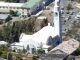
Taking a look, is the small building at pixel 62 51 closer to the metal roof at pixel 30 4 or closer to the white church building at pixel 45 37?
the white church building at pixel 45 37

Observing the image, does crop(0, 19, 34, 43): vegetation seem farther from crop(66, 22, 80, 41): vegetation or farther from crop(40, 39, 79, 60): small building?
crop(40, 39, 79, 60): small building

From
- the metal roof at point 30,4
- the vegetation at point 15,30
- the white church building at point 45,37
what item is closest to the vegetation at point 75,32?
the white church building at point 45,37

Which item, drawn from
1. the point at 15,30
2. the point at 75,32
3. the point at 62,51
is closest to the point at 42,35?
the point at 15,30

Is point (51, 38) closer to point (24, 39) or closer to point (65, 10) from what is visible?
point (24, 39)

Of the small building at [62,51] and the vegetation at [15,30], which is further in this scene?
the vegetation at [15,30]

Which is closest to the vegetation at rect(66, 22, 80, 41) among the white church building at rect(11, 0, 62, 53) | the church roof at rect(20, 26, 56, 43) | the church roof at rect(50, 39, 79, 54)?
the white church building at rect(11, 0, 62, 53)

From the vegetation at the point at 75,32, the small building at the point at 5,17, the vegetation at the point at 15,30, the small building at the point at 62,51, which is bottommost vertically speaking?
the small building at the point at 62,51

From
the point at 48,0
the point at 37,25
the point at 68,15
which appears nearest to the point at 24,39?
the point at 37,25
